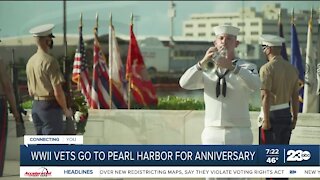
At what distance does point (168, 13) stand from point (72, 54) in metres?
0.89

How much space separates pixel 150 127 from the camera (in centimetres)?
531

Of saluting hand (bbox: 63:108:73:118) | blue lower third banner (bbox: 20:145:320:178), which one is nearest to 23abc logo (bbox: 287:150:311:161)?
blue lower third banner (bbox: 20:145:320:178)

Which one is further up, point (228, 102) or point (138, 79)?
point (228, 102)

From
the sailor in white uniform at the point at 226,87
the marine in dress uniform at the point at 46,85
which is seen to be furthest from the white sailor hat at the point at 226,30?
the marine in dress uniform at the point at 46,85

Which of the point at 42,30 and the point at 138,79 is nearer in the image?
the point at 42,30

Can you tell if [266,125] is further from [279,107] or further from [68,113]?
[68,113]

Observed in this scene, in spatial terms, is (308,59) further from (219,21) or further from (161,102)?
(161,102)

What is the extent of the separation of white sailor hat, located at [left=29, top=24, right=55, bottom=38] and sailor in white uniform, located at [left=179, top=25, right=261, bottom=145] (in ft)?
3.75

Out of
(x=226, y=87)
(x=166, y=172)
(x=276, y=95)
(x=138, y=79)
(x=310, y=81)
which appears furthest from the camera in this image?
(x=138, y=79)

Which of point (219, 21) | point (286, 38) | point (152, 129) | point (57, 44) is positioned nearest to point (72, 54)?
point (57, 44)

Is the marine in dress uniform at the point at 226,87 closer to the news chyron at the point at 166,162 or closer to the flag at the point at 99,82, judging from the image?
the news chyron at the point at 166,162

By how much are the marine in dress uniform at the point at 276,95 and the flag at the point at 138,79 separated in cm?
138

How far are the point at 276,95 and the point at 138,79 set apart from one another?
67.8 inches

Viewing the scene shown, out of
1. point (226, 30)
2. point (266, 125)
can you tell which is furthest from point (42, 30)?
point (266, 125)
